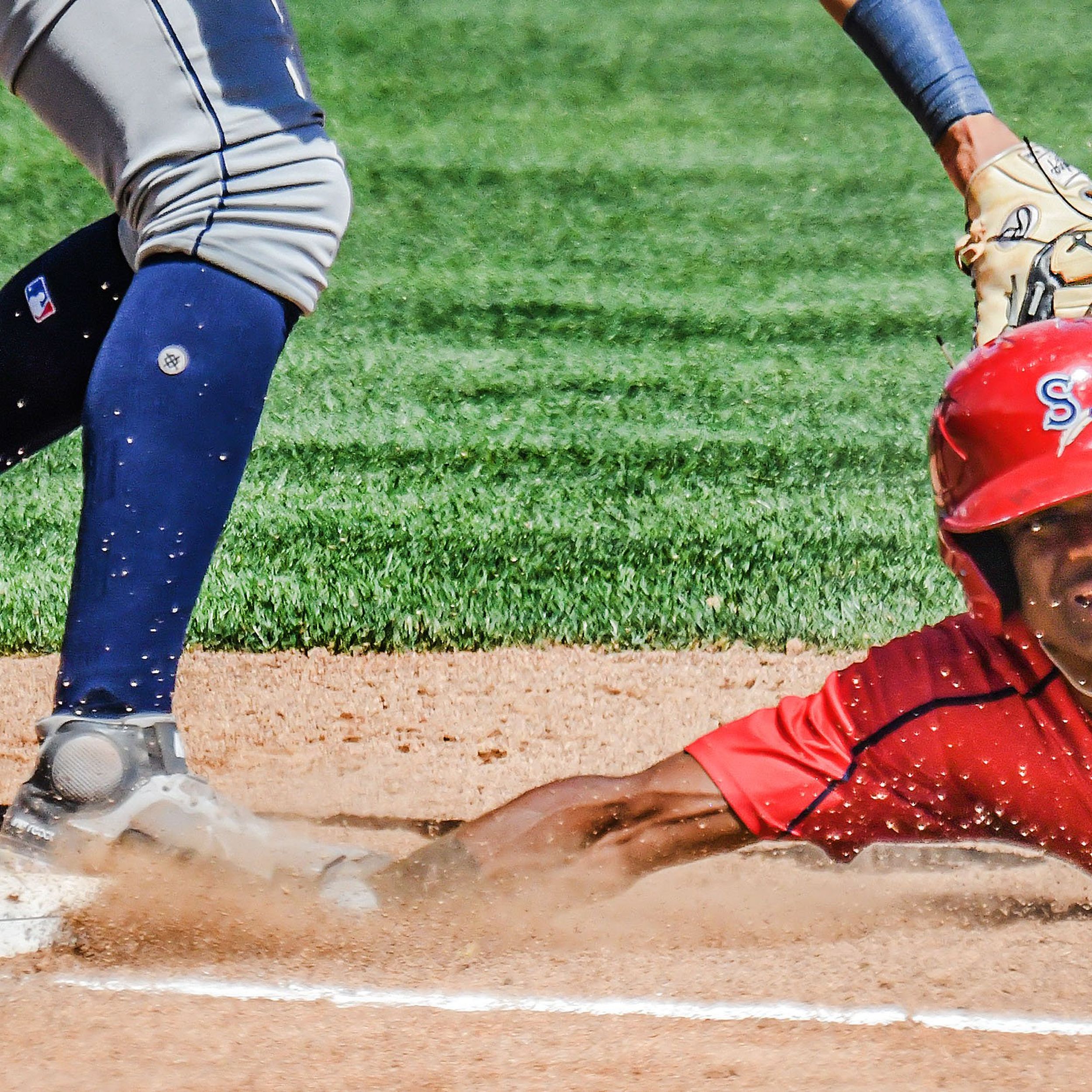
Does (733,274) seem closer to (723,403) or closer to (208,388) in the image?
(723,403)

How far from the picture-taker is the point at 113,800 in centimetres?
186

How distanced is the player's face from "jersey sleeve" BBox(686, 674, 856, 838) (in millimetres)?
273

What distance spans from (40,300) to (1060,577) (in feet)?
4.70

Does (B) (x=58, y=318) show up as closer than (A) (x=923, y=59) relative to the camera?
Yes

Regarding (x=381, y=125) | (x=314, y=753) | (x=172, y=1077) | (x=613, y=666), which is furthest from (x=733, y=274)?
(x=172, y=1077)

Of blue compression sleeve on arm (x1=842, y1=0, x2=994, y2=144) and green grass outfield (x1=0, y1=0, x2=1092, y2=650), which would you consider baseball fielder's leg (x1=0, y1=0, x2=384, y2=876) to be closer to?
blue compression sleeve on arm (x1=842, y1=0, x2=994, y2=144)

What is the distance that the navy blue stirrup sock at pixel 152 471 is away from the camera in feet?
6.11

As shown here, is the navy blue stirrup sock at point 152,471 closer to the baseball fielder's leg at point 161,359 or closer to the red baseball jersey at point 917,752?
the baseball fielder's leg at point 161,359

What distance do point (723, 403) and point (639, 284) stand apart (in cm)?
139

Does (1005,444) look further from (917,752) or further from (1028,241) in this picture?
(1028,241)

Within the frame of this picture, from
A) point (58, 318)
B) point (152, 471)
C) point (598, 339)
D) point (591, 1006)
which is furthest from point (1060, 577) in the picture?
point (598, 339)

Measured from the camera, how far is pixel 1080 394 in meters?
1.83

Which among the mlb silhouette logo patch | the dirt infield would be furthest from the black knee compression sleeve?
the dirt infield

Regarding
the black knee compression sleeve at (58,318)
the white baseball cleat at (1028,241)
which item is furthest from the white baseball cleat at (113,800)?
the white baseball cleat at (1028,241)
